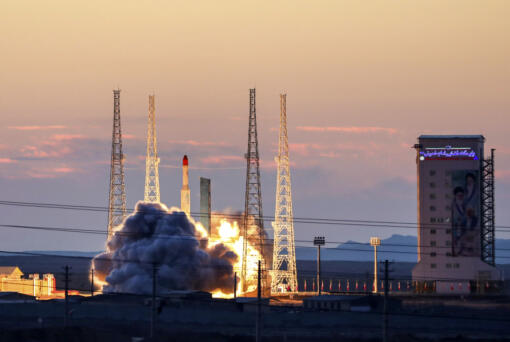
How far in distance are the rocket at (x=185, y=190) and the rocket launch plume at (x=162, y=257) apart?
8971mm

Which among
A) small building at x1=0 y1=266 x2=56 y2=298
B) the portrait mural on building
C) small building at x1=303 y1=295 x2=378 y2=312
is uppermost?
the portrait mural on building

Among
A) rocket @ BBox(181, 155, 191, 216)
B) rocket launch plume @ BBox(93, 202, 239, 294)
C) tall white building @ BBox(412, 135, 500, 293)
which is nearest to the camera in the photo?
rocket launch plume @ BBox(93, 202, 239, 294)

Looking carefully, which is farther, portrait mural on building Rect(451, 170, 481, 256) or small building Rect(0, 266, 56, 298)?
portrait mural on building Rect(451, 170, 481, 256)

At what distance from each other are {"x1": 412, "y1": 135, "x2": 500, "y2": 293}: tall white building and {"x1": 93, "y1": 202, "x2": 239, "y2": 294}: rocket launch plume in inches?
1486

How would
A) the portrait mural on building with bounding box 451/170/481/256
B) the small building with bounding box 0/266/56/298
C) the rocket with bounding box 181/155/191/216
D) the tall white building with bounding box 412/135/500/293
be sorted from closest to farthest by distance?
the small building with bounding box 0/266/56/298 → the rocket with bounding box 181/155/191/216 → the portrait mural on building with bounding box 451/170/481/256 → the tall white building with bounding box 412/135/500/293

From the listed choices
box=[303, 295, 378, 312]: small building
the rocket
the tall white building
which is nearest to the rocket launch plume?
the rocket

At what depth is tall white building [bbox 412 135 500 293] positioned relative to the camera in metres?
192

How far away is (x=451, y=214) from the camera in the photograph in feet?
634

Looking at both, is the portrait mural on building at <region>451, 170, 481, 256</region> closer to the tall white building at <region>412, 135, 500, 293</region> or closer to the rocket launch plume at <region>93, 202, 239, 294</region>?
the tall white building at <region>412, 135, 500, 293</region>

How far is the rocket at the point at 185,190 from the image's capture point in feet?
625

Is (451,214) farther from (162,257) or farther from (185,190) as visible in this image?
(162,257)

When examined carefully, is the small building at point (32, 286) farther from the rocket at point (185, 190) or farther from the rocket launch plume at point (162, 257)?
the rocket at point (185, 190)

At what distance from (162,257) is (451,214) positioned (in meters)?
55.1

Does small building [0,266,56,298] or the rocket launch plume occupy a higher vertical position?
the rocket launch plume
